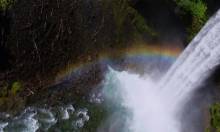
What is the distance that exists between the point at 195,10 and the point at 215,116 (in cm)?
359

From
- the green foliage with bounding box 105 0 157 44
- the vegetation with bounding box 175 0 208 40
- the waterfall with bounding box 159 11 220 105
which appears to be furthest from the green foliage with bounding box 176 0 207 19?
the waterfall with bounding box 159 11 220 105

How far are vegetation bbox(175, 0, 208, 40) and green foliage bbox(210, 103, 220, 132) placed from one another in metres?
3.16

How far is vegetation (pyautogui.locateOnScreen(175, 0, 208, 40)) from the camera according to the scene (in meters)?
10.6

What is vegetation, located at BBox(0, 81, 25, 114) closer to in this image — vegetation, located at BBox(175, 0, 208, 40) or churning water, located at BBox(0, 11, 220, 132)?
churning water, located at BBox(0, 11, 220, 132)

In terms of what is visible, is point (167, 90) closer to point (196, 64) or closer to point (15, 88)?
point (196, 64)

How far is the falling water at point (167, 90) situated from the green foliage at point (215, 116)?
3.79 feet

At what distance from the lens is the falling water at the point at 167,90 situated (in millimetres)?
9258

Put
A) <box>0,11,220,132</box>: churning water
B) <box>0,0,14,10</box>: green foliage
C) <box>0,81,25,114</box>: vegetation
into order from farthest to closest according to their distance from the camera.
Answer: <box>0,81,25,114</box>: vegetation < <box>0,11,220,132</box>: churning water < <box>0,0,14,10</box>: green foliage

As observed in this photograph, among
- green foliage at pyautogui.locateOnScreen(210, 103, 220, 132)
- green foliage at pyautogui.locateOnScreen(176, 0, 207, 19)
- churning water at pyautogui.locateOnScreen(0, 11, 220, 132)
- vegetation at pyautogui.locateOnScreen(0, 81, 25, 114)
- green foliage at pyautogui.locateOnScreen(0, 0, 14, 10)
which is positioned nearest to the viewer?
green foliage at pyautogui.locateOnScreen(210, 103, 220, 132)

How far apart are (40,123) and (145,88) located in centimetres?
262

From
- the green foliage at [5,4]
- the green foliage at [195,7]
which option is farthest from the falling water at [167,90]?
the green foliage at [5,4]

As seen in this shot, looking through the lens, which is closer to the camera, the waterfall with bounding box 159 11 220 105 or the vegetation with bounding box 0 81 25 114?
the waterfall with bounding box 159 11 220 105

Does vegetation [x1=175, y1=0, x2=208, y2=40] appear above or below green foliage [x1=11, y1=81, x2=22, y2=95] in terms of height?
above

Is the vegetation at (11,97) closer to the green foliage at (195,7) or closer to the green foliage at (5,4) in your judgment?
the green foliage at (5,4)
